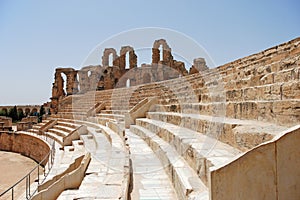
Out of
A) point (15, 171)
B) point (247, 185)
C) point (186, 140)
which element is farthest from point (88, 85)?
point (247, 185)

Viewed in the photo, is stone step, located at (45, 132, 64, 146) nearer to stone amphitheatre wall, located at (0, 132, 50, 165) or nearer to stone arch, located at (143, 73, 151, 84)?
stone amphitheatre wall, located at (0, 132, 50, 165)

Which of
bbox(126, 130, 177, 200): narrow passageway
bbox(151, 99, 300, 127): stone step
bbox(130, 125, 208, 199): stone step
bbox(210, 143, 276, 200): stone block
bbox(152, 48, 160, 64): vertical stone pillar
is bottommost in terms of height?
bbox(126, 130, 177, 200): narrow passageway

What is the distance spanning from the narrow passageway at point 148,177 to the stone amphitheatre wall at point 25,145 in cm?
859

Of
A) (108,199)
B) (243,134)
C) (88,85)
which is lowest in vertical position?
(108,199)

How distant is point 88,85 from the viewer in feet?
85.0

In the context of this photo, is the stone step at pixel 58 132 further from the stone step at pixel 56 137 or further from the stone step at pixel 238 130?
the stone step at pixel 238 130

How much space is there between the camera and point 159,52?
2316 cm

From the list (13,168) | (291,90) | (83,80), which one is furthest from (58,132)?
(83,80)

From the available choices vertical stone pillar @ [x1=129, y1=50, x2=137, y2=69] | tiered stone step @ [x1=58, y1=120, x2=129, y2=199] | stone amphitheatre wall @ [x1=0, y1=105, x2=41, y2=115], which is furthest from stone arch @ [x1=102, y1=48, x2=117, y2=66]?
stone amphitheatre wall @ [x1=0, y1=105, x2=41, y2=115]

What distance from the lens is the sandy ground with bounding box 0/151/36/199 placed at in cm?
906

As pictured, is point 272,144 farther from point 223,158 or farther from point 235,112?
point 235,112

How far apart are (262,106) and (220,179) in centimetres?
130

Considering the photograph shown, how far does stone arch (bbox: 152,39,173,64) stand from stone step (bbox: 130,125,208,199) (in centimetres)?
1842

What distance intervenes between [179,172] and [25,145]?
15238 mm
